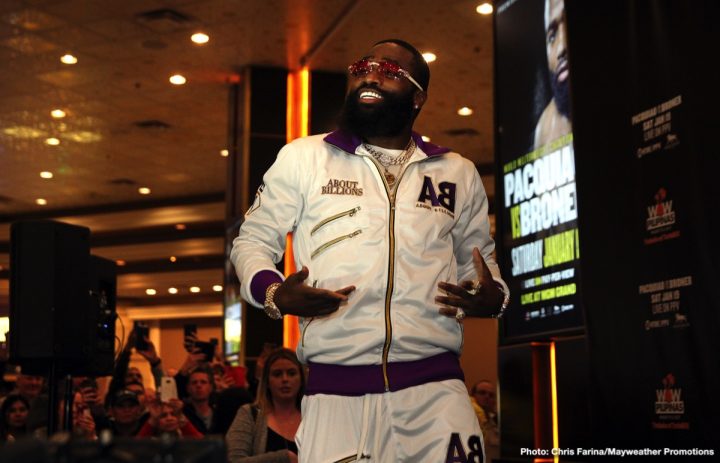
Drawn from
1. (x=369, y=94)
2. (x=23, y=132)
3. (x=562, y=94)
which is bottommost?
Result: (x=369, y=94)

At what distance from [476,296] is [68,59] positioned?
941 centimetres

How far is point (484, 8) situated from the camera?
32.1 feet

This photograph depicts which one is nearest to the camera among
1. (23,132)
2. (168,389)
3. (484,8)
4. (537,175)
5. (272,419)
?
(272,419)

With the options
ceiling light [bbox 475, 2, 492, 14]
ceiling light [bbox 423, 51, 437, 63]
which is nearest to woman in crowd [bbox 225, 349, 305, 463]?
ceiling light [bbox 475, 2, 492, 14]

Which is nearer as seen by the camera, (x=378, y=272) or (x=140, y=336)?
(x=378, y=272)

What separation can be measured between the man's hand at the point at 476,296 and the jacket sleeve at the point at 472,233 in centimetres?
17

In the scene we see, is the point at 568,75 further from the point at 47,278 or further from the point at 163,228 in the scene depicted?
the point at 163,228

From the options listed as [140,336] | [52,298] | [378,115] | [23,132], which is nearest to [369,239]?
[378,115]

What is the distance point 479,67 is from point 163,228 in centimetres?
1039

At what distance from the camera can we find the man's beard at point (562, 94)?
5.43 meters

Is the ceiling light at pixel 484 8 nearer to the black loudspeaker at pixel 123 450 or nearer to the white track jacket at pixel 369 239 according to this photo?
the white track jacket at pixel 369 239

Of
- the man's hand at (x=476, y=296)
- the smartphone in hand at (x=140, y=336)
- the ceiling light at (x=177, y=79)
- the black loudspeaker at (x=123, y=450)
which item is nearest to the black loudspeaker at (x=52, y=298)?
the man's hand at (x=476, y=296)

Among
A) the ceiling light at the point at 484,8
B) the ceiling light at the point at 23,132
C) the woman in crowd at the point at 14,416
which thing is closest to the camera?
the woman in crowd at the point at 14,416

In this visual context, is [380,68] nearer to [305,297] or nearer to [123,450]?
[305,297]
